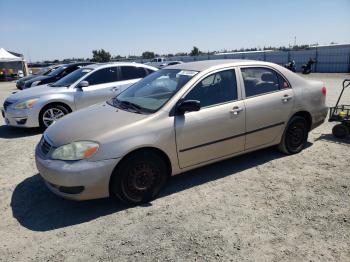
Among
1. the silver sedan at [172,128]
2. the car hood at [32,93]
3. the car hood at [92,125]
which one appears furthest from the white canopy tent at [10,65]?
the silver sedan at [172,128]

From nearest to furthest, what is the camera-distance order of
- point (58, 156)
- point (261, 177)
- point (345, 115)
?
point (58, 156) → point (261, 177) → point (345, 115)

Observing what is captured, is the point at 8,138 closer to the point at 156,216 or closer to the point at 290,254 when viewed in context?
the point at 156,216

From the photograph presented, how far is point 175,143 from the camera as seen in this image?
12.9ft

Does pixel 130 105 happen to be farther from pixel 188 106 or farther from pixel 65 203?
pixel 65 203

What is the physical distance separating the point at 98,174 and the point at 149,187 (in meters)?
0.69

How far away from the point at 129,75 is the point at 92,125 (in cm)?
477

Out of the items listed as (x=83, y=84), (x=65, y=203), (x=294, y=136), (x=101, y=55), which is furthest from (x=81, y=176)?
(x=101, y=55)

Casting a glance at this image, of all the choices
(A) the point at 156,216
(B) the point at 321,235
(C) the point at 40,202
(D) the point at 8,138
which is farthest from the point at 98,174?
(D) the point at 8,138

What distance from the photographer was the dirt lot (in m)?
2.99

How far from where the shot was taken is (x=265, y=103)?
4711mm

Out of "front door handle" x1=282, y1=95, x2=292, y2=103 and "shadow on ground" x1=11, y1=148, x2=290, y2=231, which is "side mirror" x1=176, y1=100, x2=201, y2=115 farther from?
"front door handle" x1=282, y1=95, x2=292, y2=103

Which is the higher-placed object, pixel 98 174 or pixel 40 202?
pixel 98 174

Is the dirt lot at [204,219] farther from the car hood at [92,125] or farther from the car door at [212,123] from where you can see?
the car hood at [92,125]

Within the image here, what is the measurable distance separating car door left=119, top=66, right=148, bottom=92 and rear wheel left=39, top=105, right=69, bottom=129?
5.09 feet
